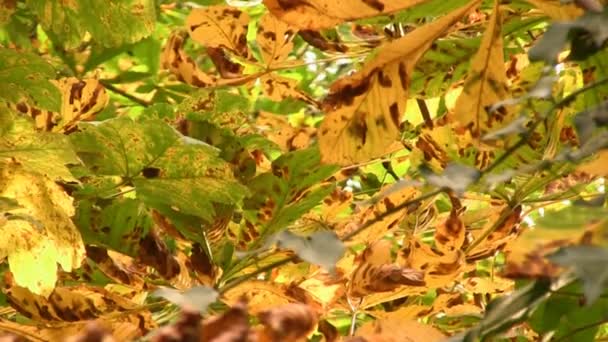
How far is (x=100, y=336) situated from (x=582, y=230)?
6.9 inches

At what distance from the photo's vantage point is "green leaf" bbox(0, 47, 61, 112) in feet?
2.98

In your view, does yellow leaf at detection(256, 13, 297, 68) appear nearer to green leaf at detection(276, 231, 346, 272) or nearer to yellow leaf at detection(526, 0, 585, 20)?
yellow leaf at detection(526, 0, 585, 20)

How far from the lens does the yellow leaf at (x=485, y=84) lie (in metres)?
0.64

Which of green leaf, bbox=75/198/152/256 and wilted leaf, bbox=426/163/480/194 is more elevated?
wilted leaf, bbox=426/163/480/194

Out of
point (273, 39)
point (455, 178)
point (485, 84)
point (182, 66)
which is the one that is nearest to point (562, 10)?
point (485, 84)

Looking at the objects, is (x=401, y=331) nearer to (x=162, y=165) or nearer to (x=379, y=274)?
(x=379, y=274)

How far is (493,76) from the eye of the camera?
653 millimetres

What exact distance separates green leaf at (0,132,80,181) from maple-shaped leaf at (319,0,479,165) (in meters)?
0.23

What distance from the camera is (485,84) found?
25.9 inches

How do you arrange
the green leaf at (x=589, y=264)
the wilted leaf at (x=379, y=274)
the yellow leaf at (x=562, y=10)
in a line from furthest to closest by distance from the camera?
the wilted leaf at (x=379, y=274)
the yellow leaf at (x=562, y=10)
the green leaf at (x=589, y=264)

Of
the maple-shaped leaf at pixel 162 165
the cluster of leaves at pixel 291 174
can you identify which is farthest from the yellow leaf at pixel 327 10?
the maple-shaped leaf at pixel 162 165

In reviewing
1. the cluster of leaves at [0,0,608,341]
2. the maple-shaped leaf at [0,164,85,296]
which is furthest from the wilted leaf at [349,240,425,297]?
the maple-shaped leaf at [0,164,85,296]

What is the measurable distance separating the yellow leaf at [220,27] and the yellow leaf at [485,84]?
36cm

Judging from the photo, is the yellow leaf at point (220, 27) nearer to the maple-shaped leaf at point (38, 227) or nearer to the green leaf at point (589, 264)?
the maple-shaped leaf at point (38, 227)
